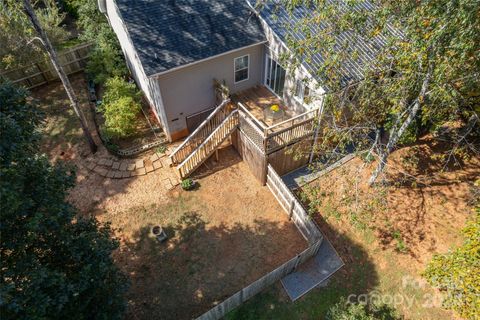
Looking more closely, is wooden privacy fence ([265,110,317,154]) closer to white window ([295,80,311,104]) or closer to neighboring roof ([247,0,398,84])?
white window ([295,80,311,104])

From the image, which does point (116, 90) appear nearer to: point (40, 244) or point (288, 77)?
point (288, 77)

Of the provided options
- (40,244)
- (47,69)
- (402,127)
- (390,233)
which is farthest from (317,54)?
(47,69)

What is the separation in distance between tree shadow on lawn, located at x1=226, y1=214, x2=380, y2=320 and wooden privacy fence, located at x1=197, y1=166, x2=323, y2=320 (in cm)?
38

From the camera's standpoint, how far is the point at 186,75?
1444cm

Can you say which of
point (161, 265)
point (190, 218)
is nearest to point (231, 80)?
point (190, 218)

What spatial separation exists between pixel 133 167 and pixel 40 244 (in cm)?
779

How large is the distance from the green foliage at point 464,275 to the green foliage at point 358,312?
95.5 inches

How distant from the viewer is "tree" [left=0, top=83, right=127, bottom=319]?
6189 millimetres

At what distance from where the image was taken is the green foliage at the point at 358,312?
9.46m

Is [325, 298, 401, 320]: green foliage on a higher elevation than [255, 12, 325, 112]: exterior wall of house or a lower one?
lower

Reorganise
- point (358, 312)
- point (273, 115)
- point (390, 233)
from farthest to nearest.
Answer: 1. point (273, 115)
2. point (390, 233)
3. point (358, 312)

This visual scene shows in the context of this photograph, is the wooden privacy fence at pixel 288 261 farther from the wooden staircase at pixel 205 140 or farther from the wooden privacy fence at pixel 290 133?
the wooden staircase at pixel 205 140

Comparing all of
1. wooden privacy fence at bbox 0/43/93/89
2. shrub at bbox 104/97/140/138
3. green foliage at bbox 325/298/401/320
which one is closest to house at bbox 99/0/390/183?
shrub at bbox 104/97/140/138

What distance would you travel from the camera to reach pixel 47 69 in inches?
760
